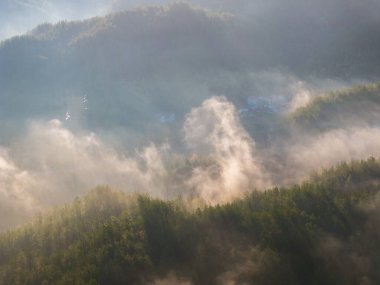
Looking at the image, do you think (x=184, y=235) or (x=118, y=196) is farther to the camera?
(x=118, y=196)

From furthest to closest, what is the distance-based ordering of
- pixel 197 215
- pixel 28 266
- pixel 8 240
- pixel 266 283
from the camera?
→ pixel 8 240, pixel 197 215, pixel 28 266, pixel 266 283

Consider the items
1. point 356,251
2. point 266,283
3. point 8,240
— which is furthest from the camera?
point 8,240

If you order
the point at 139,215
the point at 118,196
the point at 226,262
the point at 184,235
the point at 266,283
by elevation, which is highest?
the point at 118,196

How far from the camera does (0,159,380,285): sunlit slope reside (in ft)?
397

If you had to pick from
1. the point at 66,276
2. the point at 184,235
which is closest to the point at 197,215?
the point at 184,235

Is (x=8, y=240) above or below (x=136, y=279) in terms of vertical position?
above

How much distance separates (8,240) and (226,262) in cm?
8538

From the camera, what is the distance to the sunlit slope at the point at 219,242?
120938mm

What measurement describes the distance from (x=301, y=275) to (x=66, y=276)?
191ft

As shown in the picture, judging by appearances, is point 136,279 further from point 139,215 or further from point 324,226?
point 324,226

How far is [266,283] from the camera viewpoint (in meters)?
117

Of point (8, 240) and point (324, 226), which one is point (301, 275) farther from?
point (8, 240)

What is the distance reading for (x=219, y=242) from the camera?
137125 mm

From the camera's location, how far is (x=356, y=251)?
418 ft
